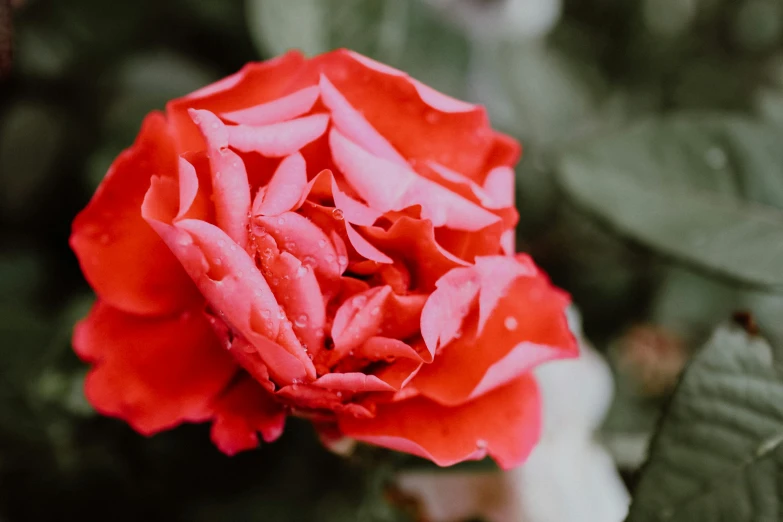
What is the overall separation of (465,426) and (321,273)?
0.10 m

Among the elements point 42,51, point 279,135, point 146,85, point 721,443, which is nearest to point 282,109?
point 279,135

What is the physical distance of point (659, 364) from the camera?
0.65 metres

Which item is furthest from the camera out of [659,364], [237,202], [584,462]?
[659,364]

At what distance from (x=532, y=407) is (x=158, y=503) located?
342 millimetres

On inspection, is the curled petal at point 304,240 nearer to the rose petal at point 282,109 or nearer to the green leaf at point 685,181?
the rose petal at point 282,109

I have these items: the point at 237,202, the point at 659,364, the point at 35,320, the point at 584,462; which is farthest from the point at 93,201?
the point at 659,364

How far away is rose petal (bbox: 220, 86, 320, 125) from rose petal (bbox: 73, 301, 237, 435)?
101 millimetres

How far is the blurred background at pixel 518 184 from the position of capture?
0.50m

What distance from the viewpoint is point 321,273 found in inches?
12.2

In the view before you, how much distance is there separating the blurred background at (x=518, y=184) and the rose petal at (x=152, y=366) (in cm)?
14

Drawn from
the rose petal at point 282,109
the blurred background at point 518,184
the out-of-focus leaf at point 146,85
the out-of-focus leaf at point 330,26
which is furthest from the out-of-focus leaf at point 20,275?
the rose petal at point 282,109

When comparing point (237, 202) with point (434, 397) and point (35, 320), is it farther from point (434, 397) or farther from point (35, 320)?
point (35, 320)

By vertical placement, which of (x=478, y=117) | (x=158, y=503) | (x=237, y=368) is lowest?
(x=158, y=503)

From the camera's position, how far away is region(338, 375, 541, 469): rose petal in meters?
0.31
